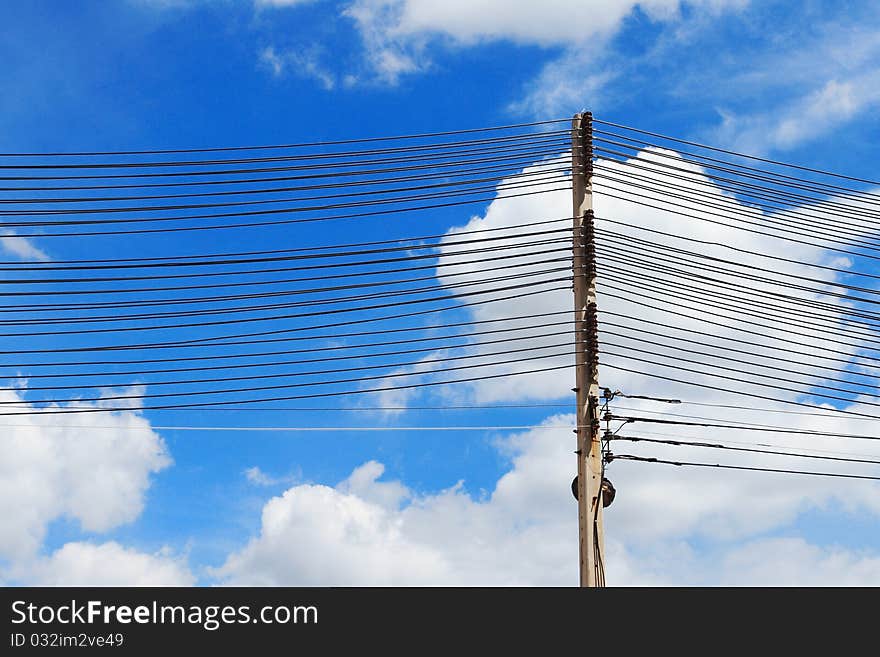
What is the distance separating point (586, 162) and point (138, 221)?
32.4ft

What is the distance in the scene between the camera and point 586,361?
21.0m

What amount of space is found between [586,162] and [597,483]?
6458 millimetres

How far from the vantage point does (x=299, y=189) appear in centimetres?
2420

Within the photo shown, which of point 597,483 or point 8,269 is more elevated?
point 8,269

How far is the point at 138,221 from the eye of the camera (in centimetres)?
2456

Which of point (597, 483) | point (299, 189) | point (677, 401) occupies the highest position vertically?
point (299, 189)

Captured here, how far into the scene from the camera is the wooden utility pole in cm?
1984

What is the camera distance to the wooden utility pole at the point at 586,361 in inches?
781
